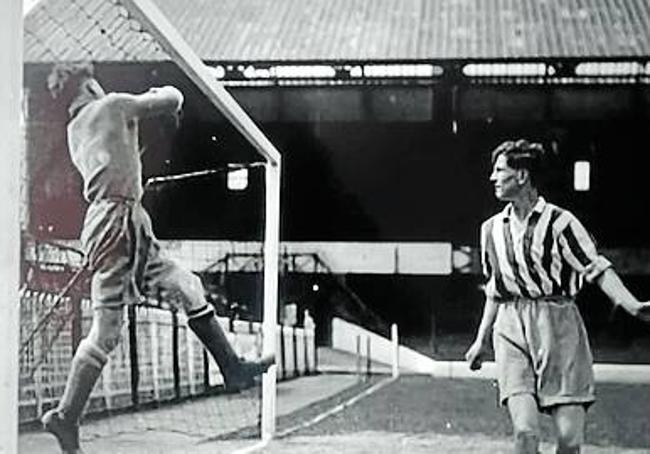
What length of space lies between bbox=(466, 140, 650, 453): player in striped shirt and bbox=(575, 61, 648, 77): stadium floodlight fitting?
13cm

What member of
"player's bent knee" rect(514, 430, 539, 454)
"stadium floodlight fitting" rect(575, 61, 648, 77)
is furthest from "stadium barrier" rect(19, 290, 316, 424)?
"stadium floodlight fitting" rect(575, 61, 648, 77)

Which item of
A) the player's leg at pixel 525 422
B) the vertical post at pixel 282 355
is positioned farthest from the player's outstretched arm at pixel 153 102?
the player's leg at pixel 525 422

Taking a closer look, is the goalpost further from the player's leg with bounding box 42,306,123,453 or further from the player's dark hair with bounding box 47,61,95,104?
the player's leg with bounding box 42,306,123,453

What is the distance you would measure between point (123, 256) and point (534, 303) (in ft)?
2.10

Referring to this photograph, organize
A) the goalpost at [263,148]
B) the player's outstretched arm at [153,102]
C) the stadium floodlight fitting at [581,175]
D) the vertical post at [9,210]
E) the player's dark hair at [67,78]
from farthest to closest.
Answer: the stadium floodlight fitting at [581,175] < the goalpost at [263,148] < the player's outstretched arm at [153,102] < the player's dark hair at [67,78] < the vertical post at [9,210]

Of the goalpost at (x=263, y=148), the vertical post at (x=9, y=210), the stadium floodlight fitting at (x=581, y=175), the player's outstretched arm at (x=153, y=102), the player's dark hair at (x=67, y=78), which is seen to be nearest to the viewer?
the vertical post at (x=9, y=210)

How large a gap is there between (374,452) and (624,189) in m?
0.54

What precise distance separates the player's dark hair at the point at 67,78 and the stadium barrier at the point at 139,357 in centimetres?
22

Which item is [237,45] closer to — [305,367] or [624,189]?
[305,367]

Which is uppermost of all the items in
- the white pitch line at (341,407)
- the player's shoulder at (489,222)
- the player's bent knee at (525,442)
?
the player's shoulder at (489,222)

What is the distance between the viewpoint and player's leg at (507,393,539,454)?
158 centimetres

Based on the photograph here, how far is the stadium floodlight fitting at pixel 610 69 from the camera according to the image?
5.10 ft

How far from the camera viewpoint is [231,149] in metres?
1.55

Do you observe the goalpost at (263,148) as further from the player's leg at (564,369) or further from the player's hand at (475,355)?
the player's leg at (564,369)
